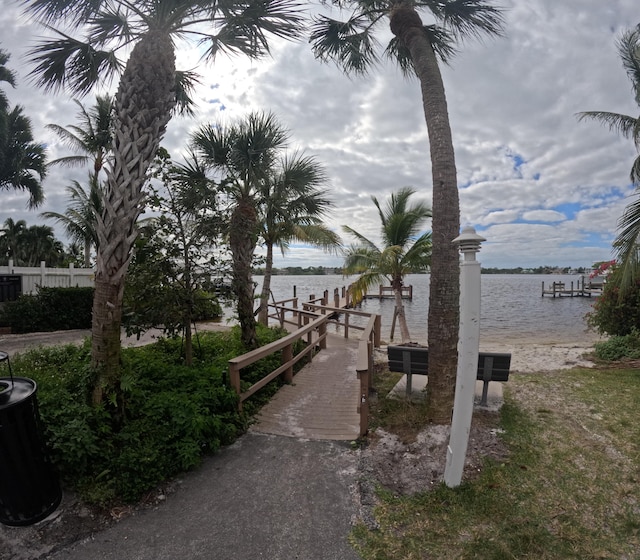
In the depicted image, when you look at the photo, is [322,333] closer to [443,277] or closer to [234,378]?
[234,378]

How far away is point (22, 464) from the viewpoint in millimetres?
2607

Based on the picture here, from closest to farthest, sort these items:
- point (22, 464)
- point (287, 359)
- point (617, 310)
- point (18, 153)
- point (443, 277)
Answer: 1. point (22, 464)
2. point (443, 277)
3. point (287, 359)
4. point (617, 310)
5. point (18, 153)

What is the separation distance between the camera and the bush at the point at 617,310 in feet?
28.9

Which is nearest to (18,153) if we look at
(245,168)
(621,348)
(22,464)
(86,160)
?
(86,160)

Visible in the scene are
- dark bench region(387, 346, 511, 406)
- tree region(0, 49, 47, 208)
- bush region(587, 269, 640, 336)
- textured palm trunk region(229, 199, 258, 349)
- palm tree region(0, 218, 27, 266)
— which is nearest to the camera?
dark bench region(387, 346, 511, 406)

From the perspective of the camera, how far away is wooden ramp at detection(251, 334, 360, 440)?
430cm

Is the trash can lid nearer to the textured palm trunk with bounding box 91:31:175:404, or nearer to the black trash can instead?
the black trash can

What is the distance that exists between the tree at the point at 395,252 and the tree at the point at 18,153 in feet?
48.8

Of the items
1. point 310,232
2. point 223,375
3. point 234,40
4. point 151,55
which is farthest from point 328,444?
point 310,232

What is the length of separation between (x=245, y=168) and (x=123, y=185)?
11.3ft

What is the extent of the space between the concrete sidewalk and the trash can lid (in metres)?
1.08

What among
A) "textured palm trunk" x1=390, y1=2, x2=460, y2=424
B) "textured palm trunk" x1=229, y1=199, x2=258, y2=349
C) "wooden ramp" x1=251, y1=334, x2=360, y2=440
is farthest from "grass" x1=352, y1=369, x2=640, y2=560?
"textured palm trunk" x1=229, y1=199, x2=258, y2=349

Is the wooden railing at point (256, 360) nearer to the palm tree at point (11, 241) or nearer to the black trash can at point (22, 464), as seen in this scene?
the black trash can at point (22, 464)

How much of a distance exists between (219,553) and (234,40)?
5196 mm
